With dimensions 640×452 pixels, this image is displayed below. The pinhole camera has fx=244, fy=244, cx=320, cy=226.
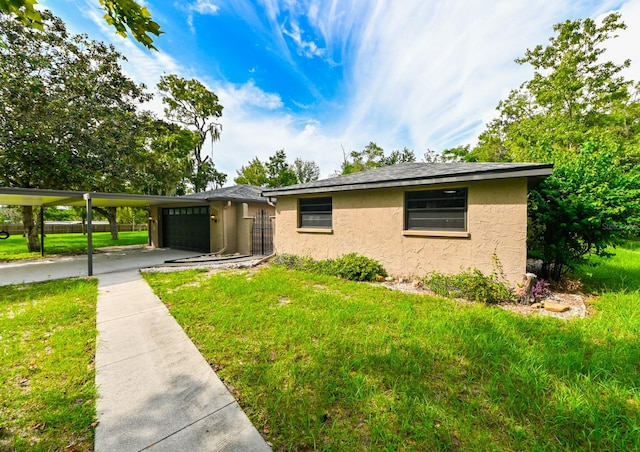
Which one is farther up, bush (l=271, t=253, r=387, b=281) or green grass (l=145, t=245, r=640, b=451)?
bush (l=271, t=253, r=387, b=281)

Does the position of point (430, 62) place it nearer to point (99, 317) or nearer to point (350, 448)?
point (350, 448)

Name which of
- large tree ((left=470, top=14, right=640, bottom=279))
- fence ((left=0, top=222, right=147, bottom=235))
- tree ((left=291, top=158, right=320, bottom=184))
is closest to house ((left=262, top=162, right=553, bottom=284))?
large tree ((left=470, top=14, right=640, bottom=279))

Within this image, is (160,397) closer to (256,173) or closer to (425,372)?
(425,372)

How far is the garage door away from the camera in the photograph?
40.3 ft

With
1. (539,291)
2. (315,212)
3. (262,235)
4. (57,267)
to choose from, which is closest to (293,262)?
(315,212)

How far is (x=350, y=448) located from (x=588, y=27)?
24.1 meters

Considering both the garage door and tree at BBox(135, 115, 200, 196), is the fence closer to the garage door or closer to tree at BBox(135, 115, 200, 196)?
tree at BBox(135, 115, 200, 196)

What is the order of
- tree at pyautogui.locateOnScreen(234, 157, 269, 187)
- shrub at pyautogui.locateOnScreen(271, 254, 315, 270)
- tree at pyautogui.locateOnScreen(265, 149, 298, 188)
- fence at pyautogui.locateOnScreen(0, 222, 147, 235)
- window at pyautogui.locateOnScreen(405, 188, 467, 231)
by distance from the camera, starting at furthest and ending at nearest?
tree at pyautogui.locateOnScreen(265, 149, 298, 188), tree at pyautogui.locateOnScreen(234, 157, 269, 187), fence at pyautogui.locateOnScreen(0, 222, 147, 235), shrub at pyautogui.locateOnScreen(271, 254, 315, 270), window at pyautogui.locateOnScreen(405, 188, 467, 231)

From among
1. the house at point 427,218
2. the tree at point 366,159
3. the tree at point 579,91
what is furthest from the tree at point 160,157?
the tree at point 579,91

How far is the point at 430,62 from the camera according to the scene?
870 cm

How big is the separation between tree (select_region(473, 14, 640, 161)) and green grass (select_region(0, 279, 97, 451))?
17906 mm

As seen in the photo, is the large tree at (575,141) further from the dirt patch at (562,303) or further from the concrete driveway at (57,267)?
the concrete driveway at (57,267)

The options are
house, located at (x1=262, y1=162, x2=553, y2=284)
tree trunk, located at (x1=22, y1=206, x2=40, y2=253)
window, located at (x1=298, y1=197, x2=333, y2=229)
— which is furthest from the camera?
tree trunk, located at (x1=22, y1=206, x2=40, y2=253)

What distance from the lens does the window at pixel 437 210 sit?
19.4ft
